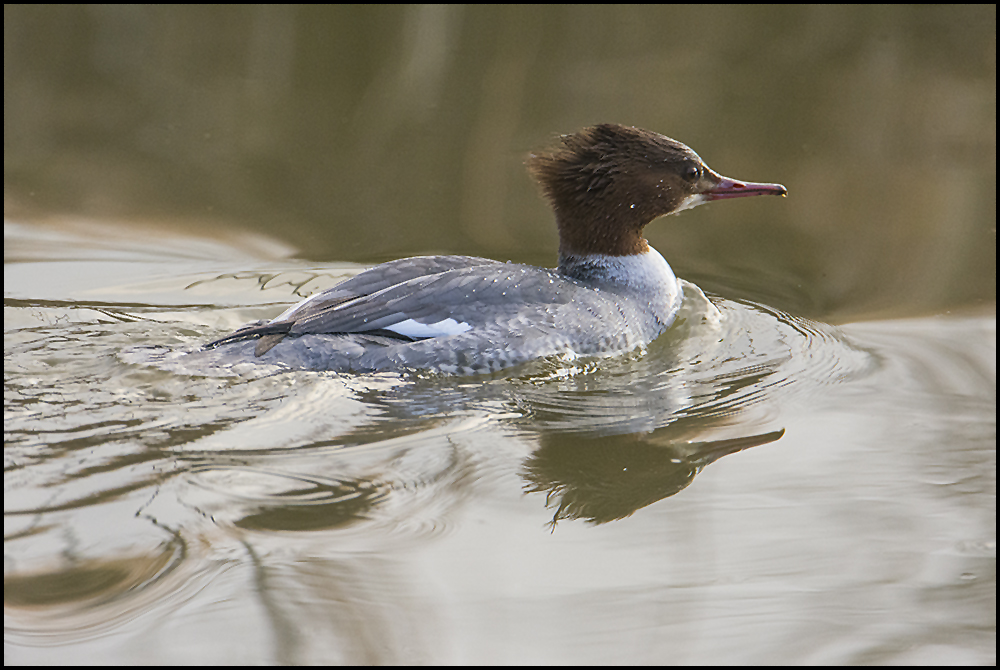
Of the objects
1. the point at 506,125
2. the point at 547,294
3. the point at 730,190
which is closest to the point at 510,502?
the point at 547,294

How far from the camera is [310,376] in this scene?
4.72 meters

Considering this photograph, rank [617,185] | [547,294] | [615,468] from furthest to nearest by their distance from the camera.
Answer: [617,185]
[547,294]
[615,468]

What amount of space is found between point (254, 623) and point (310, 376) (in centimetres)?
173

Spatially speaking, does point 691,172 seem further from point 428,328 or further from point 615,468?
point 615,468

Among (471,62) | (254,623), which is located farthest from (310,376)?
(471,62)

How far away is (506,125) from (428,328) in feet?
11.5

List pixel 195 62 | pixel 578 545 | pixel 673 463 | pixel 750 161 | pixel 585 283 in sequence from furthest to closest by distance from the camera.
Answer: pixel 195 62
pixel 750 161
pixel 585 283
pixel 673 463
pixel 578 545

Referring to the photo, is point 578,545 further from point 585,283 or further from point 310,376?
point 585,283

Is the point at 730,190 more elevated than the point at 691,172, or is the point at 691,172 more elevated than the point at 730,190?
the point at 691,172

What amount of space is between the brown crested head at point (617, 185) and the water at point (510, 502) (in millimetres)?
652

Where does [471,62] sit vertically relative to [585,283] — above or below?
above

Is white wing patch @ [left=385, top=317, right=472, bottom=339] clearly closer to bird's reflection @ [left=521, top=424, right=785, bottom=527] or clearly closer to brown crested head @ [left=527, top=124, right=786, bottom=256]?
bird's reflection @ [left=521, top=424, right=785, bottom=527]

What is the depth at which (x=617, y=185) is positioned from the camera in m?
5.46

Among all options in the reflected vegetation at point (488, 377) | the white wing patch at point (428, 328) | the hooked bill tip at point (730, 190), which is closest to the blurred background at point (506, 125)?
the reflected vegetation at point (488, 377)
